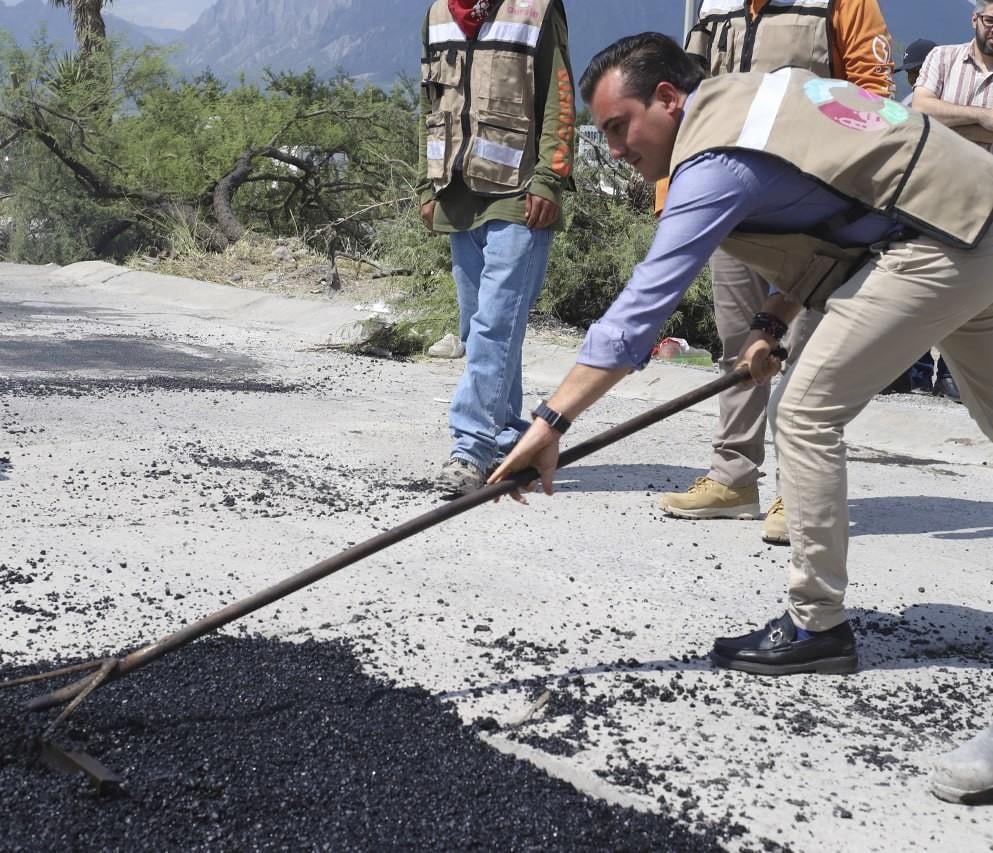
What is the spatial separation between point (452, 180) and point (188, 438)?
6.00 feet

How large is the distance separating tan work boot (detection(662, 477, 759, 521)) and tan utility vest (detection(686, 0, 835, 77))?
1501mm

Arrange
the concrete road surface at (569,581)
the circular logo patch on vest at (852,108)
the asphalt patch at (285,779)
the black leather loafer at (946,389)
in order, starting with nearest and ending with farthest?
the asphalt patch at (285,779), the concrete road surface at (569,581), the circular logo patch on vest at (852,108), the black leather loafer at (946,389)

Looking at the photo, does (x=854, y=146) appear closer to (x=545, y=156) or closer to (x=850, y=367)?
(x=850, y=367)

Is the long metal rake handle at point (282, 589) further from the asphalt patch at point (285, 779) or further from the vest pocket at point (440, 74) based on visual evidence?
the vest pocket at point (440, 74)

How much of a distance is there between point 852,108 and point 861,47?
1.44 meters

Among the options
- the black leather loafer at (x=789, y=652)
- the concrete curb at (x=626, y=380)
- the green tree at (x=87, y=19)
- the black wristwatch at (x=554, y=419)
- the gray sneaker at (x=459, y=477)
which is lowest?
the concrete curb at (x=626, y=380)

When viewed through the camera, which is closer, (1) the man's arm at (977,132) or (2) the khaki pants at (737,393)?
(2) the khaki pants at (737,393)

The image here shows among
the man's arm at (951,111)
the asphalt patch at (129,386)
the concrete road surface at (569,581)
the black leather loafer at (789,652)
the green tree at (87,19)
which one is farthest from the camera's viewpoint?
the green tree at (87,19)

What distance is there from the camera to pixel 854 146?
108 inches

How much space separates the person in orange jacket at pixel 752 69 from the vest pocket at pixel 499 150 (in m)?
0.76

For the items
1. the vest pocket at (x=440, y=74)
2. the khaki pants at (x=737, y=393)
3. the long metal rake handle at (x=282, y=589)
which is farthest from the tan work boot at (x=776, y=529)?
the vest pocket at (x=440, y=74)

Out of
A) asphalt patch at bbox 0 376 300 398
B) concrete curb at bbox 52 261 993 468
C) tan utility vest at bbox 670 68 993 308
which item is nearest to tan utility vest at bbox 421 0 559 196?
concrete curb at bbox 52 261 993 468

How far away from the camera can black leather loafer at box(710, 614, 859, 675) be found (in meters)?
3.06

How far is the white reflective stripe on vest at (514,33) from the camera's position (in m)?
4.69
